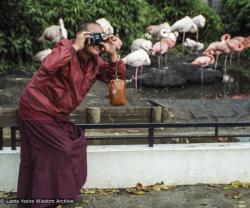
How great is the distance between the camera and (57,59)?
454 centimetres

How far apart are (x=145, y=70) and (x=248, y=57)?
3192mm

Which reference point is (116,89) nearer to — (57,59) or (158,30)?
(57,59)

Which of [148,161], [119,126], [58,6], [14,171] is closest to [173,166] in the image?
[148,161]

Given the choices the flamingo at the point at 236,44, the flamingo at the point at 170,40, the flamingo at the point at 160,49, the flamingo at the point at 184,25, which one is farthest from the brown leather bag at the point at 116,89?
the flamingo at the point at 184,25

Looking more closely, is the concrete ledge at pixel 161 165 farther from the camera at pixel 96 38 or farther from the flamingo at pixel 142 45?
the flamingo at pixel 142 45

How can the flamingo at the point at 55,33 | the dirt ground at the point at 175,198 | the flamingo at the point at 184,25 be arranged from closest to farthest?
1. the dirt ground at the point at 175,198
2. the flamingo at the point at 55,33
3. the flamingo at the point at 184,25

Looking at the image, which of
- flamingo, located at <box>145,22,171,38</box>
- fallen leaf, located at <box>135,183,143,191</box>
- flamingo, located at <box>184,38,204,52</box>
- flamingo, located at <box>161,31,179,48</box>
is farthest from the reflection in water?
fallen leaf, located at <box>135,183,143,191</box>

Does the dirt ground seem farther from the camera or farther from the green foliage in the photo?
the green foliage

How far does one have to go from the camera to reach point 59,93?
186 inches

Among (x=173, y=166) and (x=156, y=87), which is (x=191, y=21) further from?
(x=173, y=166)

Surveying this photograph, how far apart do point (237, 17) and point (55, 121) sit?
10.9 metres

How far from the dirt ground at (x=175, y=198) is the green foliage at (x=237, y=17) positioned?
9.58 m

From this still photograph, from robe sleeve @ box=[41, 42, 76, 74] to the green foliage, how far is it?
10613 millimetres

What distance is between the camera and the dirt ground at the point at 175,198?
17.3 feet
